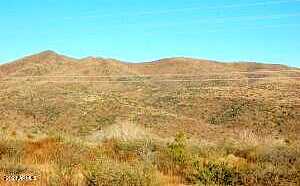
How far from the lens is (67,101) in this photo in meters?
67.4

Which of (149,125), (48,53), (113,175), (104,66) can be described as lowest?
(149,125)

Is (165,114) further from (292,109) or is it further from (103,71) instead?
(103,71)

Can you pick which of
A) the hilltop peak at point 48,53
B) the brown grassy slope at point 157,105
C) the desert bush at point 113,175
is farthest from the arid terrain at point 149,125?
the hilltop peak at point 48,53

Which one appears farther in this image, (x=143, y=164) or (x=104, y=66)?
(x=104, y=66)

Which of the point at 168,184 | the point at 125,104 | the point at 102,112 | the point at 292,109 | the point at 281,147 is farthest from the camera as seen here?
the point at 125,104

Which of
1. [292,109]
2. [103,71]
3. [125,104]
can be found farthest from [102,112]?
[103,71]

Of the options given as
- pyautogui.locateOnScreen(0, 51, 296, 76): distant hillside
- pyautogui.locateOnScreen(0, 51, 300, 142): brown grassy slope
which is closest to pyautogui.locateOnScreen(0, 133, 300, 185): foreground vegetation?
pyautogui.locateOnScreen(0, 51, 300, 142): brown grassy slope

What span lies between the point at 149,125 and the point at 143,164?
38367 millimetres

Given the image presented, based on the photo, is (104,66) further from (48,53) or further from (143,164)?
(143,164)

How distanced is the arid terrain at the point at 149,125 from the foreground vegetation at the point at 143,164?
2cm

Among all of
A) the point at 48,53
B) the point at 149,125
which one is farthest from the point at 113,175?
the point at 48,53

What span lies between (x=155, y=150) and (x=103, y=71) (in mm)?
84888

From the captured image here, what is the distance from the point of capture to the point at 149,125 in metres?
49.9

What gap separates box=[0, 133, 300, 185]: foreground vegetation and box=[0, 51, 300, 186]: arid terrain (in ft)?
0.07
